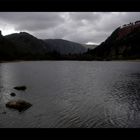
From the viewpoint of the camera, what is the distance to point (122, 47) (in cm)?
14312

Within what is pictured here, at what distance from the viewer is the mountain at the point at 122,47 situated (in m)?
138

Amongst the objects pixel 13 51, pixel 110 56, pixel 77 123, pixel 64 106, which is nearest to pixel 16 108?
pixel 64 106

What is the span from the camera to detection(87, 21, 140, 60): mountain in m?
138

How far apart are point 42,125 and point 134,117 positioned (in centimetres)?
751

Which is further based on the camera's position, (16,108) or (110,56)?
(110,56)
